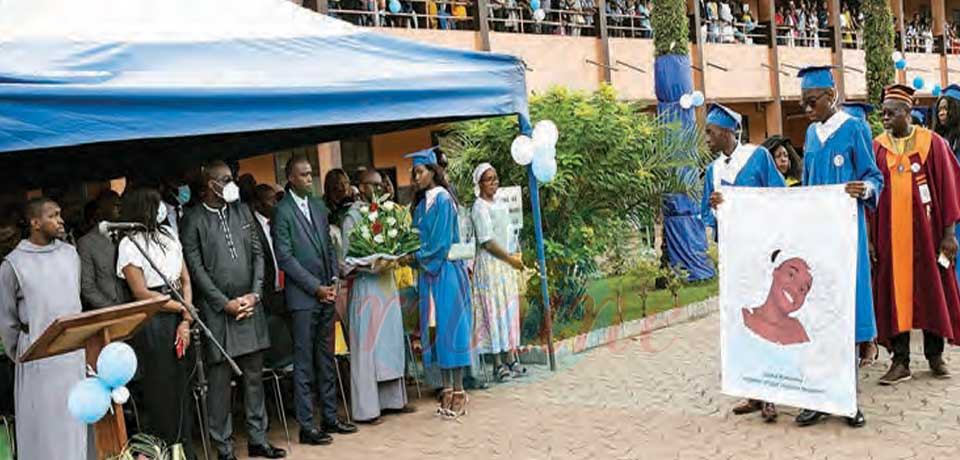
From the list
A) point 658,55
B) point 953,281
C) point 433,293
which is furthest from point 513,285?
point 658,55

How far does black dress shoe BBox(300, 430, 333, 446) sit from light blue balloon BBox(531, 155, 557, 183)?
9.12ft

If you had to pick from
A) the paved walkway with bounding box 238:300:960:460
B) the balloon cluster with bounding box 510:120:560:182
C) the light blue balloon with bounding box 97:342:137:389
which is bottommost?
the paved walkway with bounding box 238:300:960:460

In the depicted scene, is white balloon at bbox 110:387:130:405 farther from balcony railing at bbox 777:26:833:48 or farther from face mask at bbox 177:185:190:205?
balcony railing at bbox 777:26:833:48

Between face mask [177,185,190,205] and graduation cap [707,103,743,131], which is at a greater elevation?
graduation cap [707,103,743,131]

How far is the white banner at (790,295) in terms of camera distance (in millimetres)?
5574

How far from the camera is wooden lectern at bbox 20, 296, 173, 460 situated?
3861mm

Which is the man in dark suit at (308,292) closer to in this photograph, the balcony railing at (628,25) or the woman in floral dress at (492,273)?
the woman in floral dress at (492,273)

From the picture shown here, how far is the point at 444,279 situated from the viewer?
23.2 ft

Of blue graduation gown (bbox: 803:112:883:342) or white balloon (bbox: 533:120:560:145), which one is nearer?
blue graduation gown (bbox: 803:112:883:342)

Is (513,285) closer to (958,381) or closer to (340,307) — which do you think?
(340,307)

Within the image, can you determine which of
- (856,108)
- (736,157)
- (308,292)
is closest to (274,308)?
(308,292)

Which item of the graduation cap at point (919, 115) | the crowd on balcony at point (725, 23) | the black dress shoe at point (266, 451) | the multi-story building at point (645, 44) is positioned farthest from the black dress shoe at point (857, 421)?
the crowd on balcony at point (725, 23)

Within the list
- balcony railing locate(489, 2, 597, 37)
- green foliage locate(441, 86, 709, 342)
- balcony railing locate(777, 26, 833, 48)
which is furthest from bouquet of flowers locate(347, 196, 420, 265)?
balcony railing locate(777, 26, 833, 48)

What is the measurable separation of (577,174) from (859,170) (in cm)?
425
